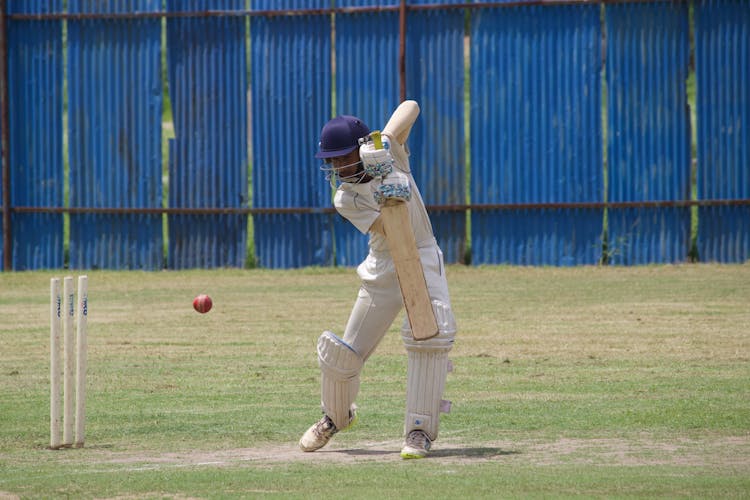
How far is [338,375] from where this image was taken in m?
7.49

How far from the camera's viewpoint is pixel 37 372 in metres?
11.0

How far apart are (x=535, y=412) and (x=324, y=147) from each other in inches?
101

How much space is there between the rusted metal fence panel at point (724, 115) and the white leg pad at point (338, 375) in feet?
40.9

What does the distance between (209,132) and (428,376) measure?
13.3 metres

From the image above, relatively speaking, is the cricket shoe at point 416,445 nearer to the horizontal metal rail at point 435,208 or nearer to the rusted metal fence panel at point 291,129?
the horizontal metal rail at point 435,208

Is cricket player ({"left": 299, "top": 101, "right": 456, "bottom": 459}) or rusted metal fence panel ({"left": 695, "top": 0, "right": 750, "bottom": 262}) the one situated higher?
rusted metal fence panel ({"left": 695, "top": 0, "right": 750, "bottom": 262})

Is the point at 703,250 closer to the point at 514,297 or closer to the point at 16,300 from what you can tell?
the point at 514,297

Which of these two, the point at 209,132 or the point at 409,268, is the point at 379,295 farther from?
the point at 209,132

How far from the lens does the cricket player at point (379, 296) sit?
7168 millimetres

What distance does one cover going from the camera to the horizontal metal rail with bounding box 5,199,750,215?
18953 mm

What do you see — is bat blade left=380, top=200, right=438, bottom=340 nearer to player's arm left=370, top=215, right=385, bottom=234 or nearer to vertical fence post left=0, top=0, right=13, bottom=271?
player's arm left=370, top=215, right=385, bottom=234

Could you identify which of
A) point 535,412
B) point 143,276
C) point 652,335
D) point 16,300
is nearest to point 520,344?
point 652,335

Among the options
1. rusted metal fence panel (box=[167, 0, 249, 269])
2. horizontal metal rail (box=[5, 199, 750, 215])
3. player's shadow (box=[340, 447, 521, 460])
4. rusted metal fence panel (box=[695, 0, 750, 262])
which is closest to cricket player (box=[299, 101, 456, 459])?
player's shadow (box=[340, 447, 521, 460])

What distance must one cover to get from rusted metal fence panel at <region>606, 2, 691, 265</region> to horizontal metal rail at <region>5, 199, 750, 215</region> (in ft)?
0.28
